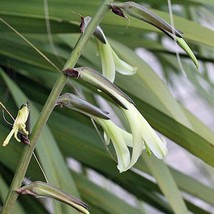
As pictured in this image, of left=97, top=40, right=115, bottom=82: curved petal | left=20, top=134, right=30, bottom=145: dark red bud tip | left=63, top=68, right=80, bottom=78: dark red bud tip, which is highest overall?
left=97, top=40, right=115, bottom=82: curved petal

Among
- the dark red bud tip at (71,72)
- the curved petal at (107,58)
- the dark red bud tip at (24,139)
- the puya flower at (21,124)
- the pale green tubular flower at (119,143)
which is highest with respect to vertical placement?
the curved petal at (107,58)

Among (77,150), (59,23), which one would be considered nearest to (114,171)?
(77,150)

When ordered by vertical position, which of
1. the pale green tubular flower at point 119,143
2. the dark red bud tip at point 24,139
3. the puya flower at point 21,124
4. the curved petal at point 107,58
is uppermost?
the curved petal at point 107,58

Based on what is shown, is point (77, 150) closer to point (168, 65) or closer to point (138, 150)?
point (138, 150)

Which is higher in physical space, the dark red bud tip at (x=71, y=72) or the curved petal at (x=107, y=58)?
the curved petal at (x=107, y=58)

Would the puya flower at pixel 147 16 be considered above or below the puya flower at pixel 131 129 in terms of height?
above

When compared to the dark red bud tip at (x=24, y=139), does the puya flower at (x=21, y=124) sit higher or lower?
higher

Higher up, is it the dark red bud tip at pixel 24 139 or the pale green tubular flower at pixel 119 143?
the pale green tubular flower at pixel 119 143

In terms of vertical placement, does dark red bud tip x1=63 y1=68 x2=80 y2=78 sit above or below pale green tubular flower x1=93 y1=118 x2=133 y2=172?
above

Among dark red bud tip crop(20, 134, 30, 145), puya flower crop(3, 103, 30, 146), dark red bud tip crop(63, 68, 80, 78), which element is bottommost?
dark red bud tip crop(20, 134, 30, 145)
